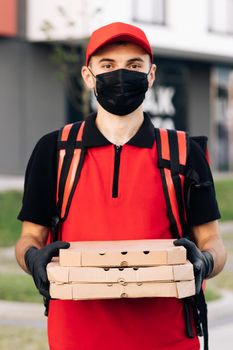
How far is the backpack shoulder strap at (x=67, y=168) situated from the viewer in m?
3.19

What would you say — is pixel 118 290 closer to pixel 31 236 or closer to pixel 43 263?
pixel 43 263

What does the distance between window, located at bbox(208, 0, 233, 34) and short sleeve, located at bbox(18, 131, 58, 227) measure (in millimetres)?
30584

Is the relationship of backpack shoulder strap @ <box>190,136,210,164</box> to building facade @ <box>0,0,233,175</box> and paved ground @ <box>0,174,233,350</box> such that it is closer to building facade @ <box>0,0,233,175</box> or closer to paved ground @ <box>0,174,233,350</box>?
paved ground @ <box>0,174,233,350</box>

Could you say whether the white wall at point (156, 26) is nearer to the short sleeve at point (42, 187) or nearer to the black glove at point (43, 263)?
the short sleeve at point (42, 187)

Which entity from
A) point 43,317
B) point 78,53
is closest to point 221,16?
point 78,53

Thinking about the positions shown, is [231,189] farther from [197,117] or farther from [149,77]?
[149,77]

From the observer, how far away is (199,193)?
10.7 ft

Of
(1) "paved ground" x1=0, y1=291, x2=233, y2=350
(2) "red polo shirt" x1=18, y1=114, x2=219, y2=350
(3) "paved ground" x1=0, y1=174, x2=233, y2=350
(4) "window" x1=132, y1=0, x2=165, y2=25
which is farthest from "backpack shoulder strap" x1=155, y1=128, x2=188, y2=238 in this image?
A: (4) "window" x1=132, y1=0, x2=165, y2=25

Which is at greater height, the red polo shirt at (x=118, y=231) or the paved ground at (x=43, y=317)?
the red polo shirt at (x=118, y=231)

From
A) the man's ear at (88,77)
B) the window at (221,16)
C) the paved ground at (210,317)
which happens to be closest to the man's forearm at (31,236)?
the man's ear at (88,77)

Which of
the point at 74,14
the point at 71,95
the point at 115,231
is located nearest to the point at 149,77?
the point at 115,231

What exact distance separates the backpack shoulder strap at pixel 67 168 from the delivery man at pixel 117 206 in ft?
0.07

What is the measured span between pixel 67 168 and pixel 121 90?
0.35 metres

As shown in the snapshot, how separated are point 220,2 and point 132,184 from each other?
32041mm
